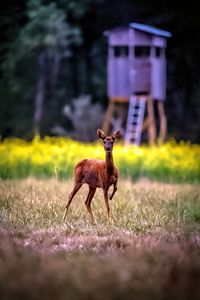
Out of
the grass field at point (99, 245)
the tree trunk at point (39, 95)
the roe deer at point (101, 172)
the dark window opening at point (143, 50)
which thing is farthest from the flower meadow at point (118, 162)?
the dark window opening at point (143, 50)

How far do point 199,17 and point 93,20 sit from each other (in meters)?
5.39

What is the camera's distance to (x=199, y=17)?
101 ft

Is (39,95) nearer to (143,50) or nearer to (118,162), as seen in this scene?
(143,50)

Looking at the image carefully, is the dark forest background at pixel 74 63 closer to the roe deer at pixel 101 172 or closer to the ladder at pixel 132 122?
the ladder at pixel 132 122

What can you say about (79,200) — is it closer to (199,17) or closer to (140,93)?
(140,93)

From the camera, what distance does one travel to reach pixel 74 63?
35.7 meters

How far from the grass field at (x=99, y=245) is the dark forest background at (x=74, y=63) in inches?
673

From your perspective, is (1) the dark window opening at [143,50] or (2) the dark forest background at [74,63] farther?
(1) the dark window opening at [143,50]

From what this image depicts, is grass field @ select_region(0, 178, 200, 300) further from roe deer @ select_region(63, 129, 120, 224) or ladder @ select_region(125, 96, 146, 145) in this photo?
ladder @ select_region(125, 96, 146, 145)

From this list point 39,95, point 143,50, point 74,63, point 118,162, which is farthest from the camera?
point 74,63

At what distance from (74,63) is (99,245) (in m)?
28.1

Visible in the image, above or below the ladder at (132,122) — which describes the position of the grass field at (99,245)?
above

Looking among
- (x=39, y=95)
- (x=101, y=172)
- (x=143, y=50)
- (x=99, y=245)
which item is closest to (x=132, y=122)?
(x=39, y=95)

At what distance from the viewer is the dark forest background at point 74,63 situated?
29.7 m
